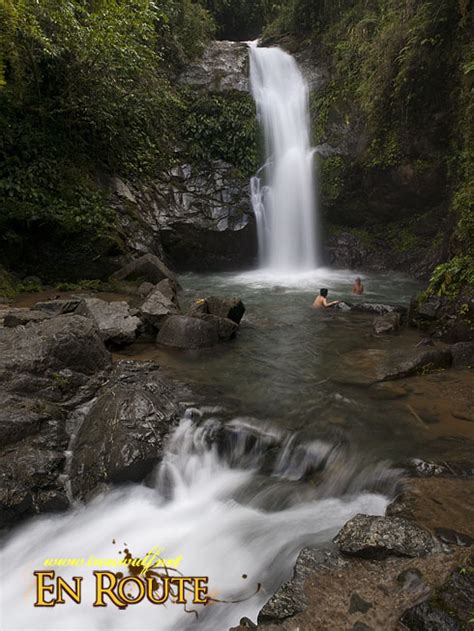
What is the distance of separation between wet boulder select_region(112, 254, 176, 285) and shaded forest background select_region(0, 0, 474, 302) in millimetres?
784

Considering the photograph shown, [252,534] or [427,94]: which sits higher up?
[427,94]

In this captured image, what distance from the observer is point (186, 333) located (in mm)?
7848

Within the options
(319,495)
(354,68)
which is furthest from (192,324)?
(354,68)

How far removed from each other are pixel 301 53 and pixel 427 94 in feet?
30.4

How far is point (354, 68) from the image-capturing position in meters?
16.4

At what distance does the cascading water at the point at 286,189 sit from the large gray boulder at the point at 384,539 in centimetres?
1361

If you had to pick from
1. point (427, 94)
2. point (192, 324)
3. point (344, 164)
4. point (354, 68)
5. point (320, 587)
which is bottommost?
point (320, 587)

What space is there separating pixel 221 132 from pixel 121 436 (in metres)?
15.2

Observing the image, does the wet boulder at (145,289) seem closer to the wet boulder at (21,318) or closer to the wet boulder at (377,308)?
the wet boulder at (21,318)

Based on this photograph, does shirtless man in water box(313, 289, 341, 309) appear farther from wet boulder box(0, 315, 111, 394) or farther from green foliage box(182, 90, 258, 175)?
green foliage box(182, 90, 258, 175)

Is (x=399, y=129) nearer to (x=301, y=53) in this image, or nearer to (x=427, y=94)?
(x=427, y=94)

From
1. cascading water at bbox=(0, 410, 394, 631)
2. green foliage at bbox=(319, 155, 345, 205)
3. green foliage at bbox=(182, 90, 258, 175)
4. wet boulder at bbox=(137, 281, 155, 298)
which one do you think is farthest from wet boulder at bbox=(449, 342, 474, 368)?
Result: green foliage at bbox=(182, 90, 258, 175)

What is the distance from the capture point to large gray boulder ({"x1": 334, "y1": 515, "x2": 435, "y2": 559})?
289 cm

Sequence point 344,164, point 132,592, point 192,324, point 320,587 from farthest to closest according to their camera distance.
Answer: point 344,164, point 192,324, point 132,592, point 320,587
